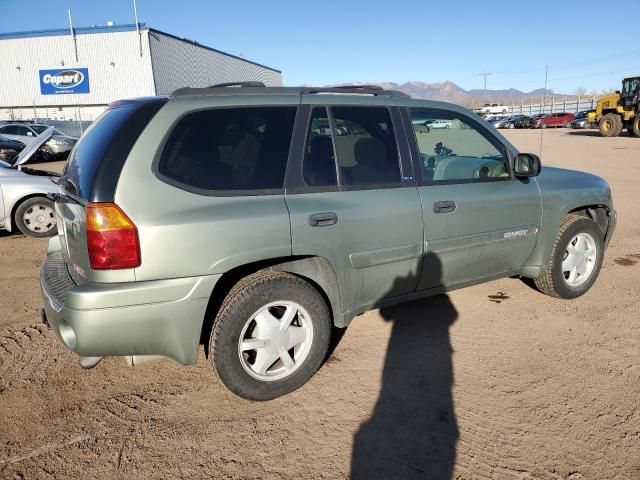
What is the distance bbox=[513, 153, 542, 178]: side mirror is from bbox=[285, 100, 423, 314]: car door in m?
1.03

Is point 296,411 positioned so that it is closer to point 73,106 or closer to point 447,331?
point 447,331

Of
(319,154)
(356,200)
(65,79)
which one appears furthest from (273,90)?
(65,79)

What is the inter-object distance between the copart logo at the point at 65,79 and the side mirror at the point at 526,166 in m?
47.3

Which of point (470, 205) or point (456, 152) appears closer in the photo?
point (470, 205)

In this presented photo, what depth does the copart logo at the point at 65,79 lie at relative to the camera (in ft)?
140

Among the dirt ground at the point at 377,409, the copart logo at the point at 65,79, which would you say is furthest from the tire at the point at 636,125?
the copart logo at the point at 65,79

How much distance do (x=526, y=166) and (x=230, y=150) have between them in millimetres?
2326

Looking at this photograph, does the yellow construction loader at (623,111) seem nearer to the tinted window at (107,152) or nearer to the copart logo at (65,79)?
the tinted window at (107,152)

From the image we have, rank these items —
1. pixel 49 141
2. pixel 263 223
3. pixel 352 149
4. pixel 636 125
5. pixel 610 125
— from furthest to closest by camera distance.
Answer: pixel 610 125 → pixel 636 125 → pixel 49 141 → pixel 352 149 → pixel 263 223

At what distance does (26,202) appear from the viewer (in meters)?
6.77

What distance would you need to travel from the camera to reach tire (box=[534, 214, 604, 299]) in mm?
4121

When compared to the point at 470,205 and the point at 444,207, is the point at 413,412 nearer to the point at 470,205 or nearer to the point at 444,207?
the point at 444,207

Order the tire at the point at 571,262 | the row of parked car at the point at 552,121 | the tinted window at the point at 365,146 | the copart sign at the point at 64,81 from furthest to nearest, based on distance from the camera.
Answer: the copart sign at the point at 64,81 < the row of parked car at the point at 552,121 < the tire at the point at 571,262 < the tinted window at the point at 365,146

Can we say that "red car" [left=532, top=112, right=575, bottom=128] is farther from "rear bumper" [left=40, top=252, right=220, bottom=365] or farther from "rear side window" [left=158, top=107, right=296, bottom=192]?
"rear bumper" [left=40, top=252, right=220, bottom=365]
